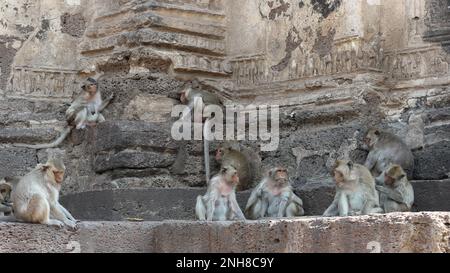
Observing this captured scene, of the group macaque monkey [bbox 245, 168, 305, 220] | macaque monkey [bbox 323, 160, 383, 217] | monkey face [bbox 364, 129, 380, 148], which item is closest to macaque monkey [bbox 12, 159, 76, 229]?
macaque monkey [bbox 245, 168, 305, 220]

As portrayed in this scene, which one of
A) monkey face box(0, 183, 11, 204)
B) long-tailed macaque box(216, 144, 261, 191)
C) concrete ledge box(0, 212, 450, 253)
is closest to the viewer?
concrete ledge box(0, 212, 450, 253)

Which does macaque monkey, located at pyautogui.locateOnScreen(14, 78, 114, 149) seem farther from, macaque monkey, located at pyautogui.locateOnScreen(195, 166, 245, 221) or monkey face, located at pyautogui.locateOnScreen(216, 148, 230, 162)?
macaque monkey, located at pyautogui.locateOnScreen(195, 166, 245, 221)

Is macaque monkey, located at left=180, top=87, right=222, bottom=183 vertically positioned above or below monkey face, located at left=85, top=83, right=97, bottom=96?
below

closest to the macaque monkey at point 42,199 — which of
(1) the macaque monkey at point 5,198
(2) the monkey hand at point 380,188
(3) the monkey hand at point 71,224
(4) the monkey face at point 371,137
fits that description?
(3) the monkey hand at point 71,224

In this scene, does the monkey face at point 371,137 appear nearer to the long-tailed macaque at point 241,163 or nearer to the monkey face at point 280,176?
the monkey face at point 280,176

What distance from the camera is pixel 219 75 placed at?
13.6 meters

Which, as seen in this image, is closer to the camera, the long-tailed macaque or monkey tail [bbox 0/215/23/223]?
monkey tail [bbox 0/215/23/223]

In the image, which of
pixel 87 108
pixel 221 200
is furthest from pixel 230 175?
pixel 87 108

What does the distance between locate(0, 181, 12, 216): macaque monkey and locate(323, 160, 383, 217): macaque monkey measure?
319 centimetres

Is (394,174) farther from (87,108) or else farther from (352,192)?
(87,108)

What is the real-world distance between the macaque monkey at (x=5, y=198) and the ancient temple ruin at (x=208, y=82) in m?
0.80

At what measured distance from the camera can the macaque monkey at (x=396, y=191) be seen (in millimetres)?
11078

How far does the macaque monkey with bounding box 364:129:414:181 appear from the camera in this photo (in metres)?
11.7

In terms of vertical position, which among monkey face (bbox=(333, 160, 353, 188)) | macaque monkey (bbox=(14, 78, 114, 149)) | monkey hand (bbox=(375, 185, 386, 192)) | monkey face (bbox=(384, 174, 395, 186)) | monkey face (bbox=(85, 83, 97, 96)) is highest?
monkey face (bbox=(85, 83, 97, 96))
